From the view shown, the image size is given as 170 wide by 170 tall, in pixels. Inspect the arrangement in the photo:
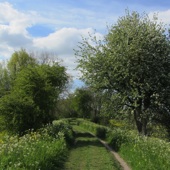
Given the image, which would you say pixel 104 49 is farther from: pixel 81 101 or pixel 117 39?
pixel 81 101

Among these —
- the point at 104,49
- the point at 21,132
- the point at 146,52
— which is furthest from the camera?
the point at 104,49

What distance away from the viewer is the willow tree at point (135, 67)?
2702 centimetres

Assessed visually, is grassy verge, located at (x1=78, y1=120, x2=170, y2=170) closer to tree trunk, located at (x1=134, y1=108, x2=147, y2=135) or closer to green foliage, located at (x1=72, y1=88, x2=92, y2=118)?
tree trunk, located at (x1=134, y1=108, x2=147, y2=135)

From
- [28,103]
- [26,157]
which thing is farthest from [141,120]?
[26,157]

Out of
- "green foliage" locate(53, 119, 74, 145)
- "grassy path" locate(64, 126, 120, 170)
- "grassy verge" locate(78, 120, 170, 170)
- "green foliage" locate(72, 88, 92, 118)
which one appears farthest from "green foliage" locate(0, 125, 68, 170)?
"green foliage" locate(72, 88, 92, 118)

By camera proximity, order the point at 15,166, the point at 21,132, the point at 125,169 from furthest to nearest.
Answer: the point at 21,132 < the point at 125,169 < the point at 15,166

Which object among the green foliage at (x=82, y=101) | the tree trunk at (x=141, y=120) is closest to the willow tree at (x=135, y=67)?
the tree trunk at (x=141, y=120)

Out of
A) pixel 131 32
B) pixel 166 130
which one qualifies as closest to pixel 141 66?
pixel 131 32

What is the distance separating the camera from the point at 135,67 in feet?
88.4

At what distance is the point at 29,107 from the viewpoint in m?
25.2

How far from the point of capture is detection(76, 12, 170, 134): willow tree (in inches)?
1064

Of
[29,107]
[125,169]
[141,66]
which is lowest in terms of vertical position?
[125,169]

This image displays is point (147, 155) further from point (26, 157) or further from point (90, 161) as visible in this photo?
point (26, 157)

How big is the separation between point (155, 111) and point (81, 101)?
4211 cm
